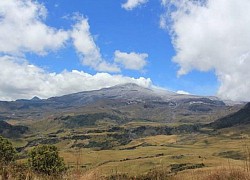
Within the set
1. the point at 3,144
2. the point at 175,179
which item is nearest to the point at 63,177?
the point at 175,179

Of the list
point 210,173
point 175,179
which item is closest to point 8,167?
point 175,179

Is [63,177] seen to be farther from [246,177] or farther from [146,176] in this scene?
[246,177]

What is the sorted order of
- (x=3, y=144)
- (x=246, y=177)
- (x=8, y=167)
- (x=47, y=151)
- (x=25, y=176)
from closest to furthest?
(x=246, y=177) < (x=25, y=176) < (x=8, y=167) < (x=47, y=151) < (x=3, y=144)

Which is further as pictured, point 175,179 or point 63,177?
point 175,179

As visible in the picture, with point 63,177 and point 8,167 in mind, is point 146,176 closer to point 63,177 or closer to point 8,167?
point 63,177

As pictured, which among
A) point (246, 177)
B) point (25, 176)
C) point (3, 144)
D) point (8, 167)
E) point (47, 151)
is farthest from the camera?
point (3, 144)

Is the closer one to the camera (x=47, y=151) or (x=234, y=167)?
(x=234, y=167)

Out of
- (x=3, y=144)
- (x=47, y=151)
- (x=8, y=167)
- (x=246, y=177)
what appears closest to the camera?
(x=246, y=177)

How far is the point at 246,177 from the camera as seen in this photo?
815 centimetres

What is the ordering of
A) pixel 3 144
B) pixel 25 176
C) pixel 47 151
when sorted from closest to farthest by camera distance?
1. pixel 25 176
2. pixel 47 151
3. pixel 3 144

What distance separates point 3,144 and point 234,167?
211ft

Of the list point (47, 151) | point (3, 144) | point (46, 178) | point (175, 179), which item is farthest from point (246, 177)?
point (3, 144)

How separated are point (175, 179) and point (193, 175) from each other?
593 mm

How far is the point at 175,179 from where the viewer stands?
9.73 m
